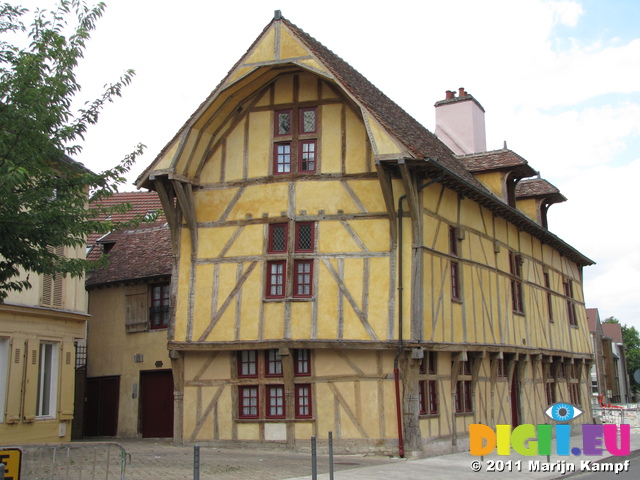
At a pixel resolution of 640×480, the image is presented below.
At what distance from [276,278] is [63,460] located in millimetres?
7848

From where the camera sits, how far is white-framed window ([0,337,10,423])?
17.6 metres

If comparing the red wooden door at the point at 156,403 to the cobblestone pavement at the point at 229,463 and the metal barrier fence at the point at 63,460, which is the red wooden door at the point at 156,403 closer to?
the cobblestone pavement at the point at 229,463

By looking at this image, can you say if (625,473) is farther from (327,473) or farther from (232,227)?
(232,227)

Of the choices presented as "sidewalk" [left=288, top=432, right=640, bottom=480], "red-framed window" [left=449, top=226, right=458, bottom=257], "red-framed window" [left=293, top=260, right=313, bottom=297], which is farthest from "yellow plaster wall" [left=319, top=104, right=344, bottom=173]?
"sidewalk" [left=288, top=432, right=640, bottom=480]

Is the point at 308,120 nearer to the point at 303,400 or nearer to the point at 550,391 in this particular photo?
the point at 303,400

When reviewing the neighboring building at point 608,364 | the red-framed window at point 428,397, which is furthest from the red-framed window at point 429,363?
the neighboring building at point 608,364

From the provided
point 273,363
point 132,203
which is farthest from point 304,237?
point 132,203

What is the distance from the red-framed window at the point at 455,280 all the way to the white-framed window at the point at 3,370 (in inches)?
418

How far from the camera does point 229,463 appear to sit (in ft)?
49.1

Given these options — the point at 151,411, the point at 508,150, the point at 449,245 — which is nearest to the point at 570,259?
the point at 508,150

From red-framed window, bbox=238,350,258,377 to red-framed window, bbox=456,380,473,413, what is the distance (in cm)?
520

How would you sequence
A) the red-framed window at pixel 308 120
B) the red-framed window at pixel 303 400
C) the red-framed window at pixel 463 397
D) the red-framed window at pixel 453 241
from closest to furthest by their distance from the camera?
the red-framed window at pixel 303 400 → the red-framed window at pixel 308 120 → the red-framed window at pixel 453 241 → the red-framed window at pixel 463 397

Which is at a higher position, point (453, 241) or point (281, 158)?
point (281, 158)

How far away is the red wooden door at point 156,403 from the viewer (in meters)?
22.1
